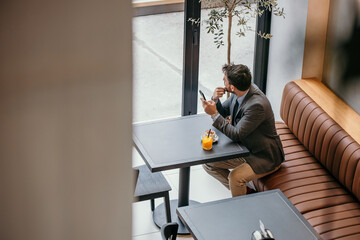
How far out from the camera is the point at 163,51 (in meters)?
4.63

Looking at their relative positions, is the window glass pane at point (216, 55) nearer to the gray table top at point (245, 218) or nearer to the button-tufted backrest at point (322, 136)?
the button-tufted backrest at point (322, 136)

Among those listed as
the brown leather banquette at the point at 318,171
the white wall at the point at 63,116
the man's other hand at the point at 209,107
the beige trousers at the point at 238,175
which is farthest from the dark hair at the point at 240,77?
the white wall at the point at 63,116

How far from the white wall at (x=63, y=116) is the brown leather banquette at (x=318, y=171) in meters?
3.13

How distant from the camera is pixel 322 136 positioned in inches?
152

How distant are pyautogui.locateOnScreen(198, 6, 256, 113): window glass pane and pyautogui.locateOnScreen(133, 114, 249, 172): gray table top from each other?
0.94m

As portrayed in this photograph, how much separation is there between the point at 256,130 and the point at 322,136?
0.56m

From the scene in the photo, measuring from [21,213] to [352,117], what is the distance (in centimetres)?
395

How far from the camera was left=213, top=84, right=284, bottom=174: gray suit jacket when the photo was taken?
11.9 feet

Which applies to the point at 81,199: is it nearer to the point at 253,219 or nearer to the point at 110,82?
the point at 110,82

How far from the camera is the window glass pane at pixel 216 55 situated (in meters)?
4.72

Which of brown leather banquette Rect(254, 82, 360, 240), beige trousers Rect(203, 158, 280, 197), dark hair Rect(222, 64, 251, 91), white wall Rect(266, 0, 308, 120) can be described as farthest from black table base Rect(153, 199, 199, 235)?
white wall Rect(266, 0, 308, 120)

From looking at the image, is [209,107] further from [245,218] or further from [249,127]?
[245,218]

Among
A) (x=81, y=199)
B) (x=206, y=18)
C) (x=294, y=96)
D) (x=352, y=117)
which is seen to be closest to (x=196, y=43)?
(x=206, y=18)

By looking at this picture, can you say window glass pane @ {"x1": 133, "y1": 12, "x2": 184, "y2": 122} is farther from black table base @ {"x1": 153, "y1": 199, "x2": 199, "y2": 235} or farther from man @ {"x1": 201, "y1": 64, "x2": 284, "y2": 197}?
black table base @ {"x1": 153, "y1": 199, "x2": 199, "y2": 235}
